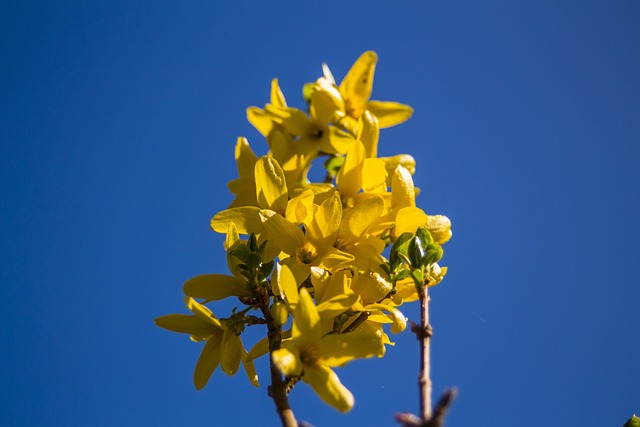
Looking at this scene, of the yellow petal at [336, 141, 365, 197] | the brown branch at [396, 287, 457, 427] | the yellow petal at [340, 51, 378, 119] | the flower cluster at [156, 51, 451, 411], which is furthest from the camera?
the yellow petal at [340, 51, 378, 119]

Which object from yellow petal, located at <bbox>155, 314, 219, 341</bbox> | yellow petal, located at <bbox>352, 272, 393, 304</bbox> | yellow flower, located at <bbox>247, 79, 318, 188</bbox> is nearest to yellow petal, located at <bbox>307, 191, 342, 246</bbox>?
yellow petal, located at <bbox>352, 272, 393, 304</bbox>

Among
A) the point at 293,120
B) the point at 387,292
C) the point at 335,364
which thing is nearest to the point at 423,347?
the point at 335,364

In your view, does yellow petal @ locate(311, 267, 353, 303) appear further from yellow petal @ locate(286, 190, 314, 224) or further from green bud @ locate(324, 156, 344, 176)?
green bud @ locate(324, 156, 344, 176)

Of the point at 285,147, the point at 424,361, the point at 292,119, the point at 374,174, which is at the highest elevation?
the point at 292,119

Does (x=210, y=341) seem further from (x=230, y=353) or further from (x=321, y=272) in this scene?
(x=321, y=272)

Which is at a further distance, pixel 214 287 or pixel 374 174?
pixel 374 174

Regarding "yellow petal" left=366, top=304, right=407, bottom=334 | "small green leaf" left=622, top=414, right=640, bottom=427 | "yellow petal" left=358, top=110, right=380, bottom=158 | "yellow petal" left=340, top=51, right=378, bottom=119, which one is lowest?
"small green leaf" left=622, top=414, right=640, bottom=427

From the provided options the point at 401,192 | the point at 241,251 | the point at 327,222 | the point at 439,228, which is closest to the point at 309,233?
the point at 327,222
